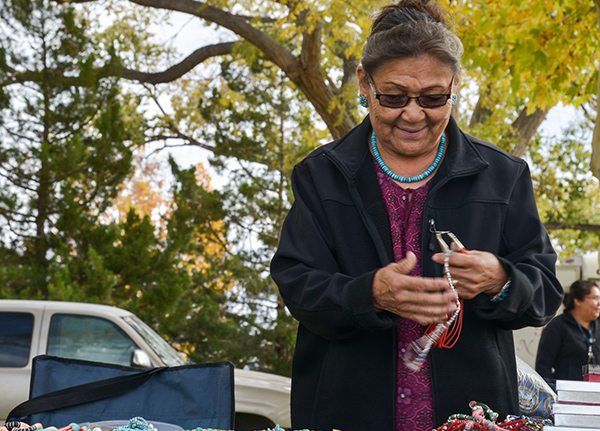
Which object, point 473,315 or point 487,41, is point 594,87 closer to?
point 487,41

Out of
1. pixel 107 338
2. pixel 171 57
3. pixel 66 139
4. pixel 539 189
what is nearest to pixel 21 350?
pixel 107 338

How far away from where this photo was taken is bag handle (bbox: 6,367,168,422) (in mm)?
2007

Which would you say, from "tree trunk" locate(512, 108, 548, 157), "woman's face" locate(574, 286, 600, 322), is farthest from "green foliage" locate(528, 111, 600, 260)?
"woman's face" locate(574, 286, 600, 322)

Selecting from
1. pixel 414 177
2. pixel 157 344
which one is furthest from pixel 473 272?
pixel 157 344

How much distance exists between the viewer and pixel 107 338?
6469mm

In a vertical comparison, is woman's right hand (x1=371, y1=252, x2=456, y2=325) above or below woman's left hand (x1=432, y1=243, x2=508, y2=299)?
below

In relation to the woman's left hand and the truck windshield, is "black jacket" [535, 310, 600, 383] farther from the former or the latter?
the woman's left hand

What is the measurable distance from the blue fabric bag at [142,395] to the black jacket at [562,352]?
5586 millimetres

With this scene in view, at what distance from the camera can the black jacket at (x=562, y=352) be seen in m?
7.07

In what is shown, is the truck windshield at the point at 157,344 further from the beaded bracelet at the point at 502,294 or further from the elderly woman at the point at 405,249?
the beaded bracelet at the point at 502,294

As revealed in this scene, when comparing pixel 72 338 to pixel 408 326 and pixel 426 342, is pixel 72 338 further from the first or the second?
pixel 426 342

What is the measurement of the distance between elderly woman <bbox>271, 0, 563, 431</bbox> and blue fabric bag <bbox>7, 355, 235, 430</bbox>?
29 cm

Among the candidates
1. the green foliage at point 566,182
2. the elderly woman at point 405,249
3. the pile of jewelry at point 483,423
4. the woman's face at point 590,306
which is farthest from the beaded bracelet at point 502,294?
the green foliage at point 566,182

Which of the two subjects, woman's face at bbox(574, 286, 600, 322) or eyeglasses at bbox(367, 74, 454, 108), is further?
woman's face at bbox(574, 286, 600, 322)
